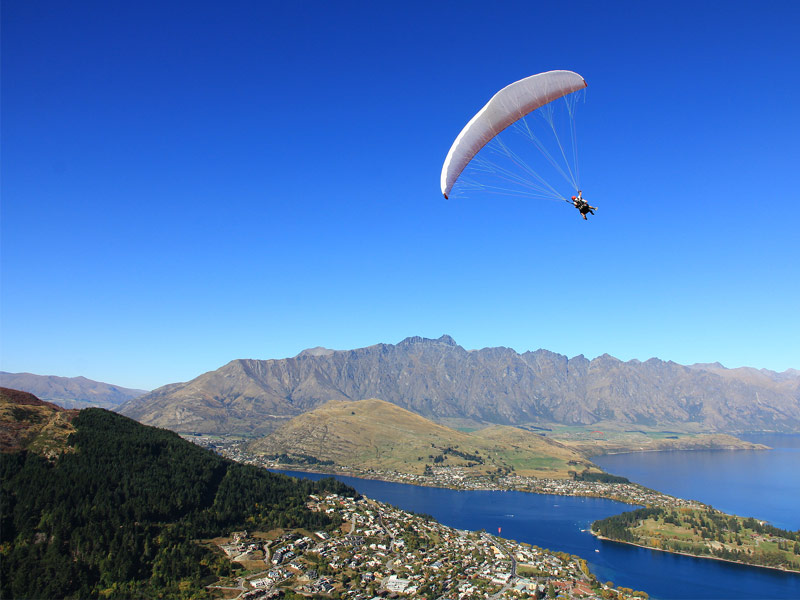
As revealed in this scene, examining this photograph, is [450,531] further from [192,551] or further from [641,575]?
[192,551]

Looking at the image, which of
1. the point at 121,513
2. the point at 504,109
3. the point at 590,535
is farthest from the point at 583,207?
the point at 590,535

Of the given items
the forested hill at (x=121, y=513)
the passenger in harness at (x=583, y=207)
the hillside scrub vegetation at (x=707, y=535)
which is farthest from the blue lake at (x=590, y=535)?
the passenger in harness at (x=583, y=207)

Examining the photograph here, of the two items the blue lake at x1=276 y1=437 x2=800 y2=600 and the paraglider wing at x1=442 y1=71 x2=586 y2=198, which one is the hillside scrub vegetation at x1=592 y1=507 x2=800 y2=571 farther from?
the paraglider wing at x1=442 y1=71 x2=586 y2=198

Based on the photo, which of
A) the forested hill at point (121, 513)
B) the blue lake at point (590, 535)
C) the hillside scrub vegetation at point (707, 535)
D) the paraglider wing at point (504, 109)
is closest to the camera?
the paraglider wing at point (504, 109)

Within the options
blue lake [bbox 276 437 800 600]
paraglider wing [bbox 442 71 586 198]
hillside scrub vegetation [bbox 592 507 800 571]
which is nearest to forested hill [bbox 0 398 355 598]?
blue lake [bbox 276 437 800 600]

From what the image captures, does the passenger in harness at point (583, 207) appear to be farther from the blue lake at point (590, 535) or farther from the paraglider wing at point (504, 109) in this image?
the blue lake at point (590, 535)

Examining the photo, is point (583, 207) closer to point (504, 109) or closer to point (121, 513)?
point (504, 109)

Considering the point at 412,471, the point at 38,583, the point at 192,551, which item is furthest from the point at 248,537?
the point at 412,471
